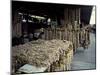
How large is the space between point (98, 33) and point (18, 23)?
1280 mm

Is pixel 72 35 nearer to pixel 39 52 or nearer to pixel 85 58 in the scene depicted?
pixel 85 58

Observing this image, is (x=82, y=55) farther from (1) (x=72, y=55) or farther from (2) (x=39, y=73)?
(2) (x=39, y=73)

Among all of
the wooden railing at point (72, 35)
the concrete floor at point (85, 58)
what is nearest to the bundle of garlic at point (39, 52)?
the wooden railing at point (72, 35)

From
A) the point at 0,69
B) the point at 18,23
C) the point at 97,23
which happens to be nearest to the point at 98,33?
the point at 97,23

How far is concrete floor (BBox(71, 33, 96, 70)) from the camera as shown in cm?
316

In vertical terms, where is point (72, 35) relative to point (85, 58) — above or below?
above

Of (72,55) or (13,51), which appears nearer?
(13,51)

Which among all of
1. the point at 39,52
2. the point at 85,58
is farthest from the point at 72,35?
the point at 39,52

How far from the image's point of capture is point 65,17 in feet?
10.2

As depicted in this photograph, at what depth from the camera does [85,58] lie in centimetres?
322

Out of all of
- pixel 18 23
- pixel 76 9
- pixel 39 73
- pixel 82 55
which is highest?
pixel 76 9

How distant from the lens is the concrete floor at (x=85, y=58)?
3.16 metres

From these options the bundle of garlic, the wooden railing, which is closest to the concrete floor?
the wooden railing

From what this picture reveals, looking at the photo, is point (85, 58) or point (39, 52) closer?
point (39, 52)
